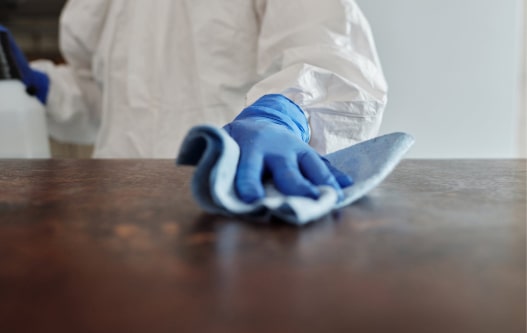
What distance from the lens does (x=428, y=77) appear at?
138cm

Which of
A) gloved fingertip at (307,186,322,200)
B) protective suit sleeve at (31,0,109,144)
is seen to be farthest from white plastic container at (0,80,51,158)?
gloved fingertip at (307,186,322,200)

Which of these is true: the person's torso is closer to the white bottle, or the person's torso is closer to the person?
the person

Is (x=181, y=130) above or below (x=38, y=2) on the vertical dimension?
below

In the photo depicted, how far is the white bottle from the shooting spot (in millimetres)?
1459

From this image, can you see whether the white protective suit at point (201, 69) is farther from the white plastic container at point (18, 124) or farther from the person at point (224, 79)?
the white plastic container at point (18, 124)

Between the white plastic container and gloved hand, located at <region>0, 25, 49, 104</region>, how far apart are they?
3 cm

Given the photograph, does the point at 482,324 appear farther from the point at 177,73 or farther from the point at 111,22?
the point at 111,22

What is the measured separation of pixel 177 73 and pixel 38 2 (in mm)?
1036

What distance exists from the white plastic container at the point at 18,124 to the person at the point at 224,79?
69 mm

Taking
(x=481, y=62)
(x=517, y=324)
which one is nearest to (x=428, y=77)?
(x=481, y=62)

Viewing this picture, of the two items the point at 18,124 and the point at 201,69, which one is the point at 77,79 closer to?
the point at 18,124

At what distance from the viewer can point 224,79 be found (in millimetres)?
1340

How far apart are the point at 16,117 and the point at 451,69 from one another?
116cm

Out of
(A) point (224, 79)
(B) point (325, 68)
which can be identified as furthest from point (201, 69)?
(B) point (325, 68)
